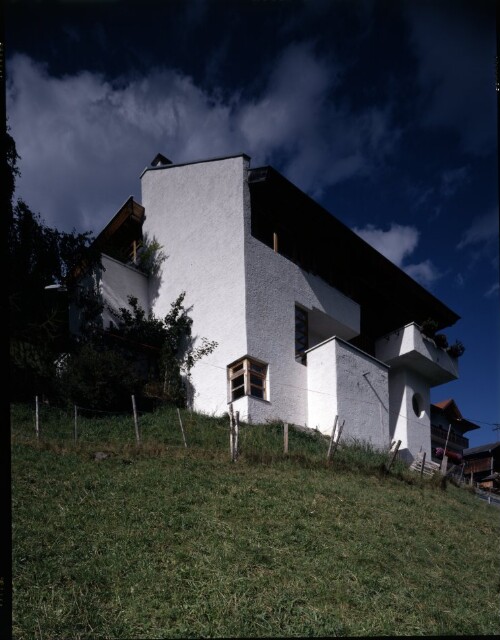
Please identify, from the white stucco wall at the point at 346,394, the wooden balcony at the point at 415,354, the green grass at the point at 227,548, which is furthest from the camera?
the wooden balcony at the point at 415,354

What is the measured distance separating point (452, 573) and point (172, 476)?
4.10m

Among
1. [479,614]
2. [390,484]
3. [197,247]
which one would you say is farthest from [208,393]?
[479,614]

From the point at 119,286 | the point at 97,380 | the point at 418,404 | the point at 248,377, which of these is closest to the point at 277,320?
the point at 248,377

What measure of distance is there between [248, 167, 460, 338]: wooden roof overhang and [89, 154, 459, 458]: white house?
4 cm

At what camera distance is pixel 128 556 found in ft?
21.8

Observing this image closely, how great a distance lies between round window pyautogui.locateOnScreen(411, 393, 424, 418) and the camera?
65.3 ft

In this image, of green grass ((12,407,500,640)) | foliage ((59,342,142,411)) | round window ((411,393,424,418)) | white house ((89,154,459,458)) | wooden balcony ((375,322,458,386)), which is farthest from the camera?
round window ((411,393,424,418))

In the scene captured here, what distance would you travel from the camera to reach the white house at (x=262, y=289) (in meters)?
15.4

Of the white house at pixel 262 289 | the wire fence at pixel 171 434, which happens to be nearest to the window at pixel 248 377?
the white house at pixel 262 289

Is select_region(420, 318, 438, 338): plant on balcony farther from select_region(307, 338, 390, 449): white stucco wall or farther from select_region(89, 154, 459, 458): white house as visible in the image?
select_region(307, 338, 390, 449): white stucco wall

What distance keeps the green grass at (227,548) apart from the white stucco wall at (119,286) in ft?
17.8

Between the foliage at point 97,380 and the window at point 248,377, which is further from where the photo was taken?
the window at point 248,377

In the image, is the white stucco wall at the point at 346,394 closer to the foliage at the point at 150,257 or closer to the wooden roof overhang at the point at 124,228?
the foliage at the point at 150,257

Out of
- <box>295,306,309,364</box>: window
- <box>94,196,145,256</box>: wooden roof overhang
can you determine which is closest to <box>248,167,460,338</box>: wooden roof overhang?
<box>295,306,309,364</box>: window
